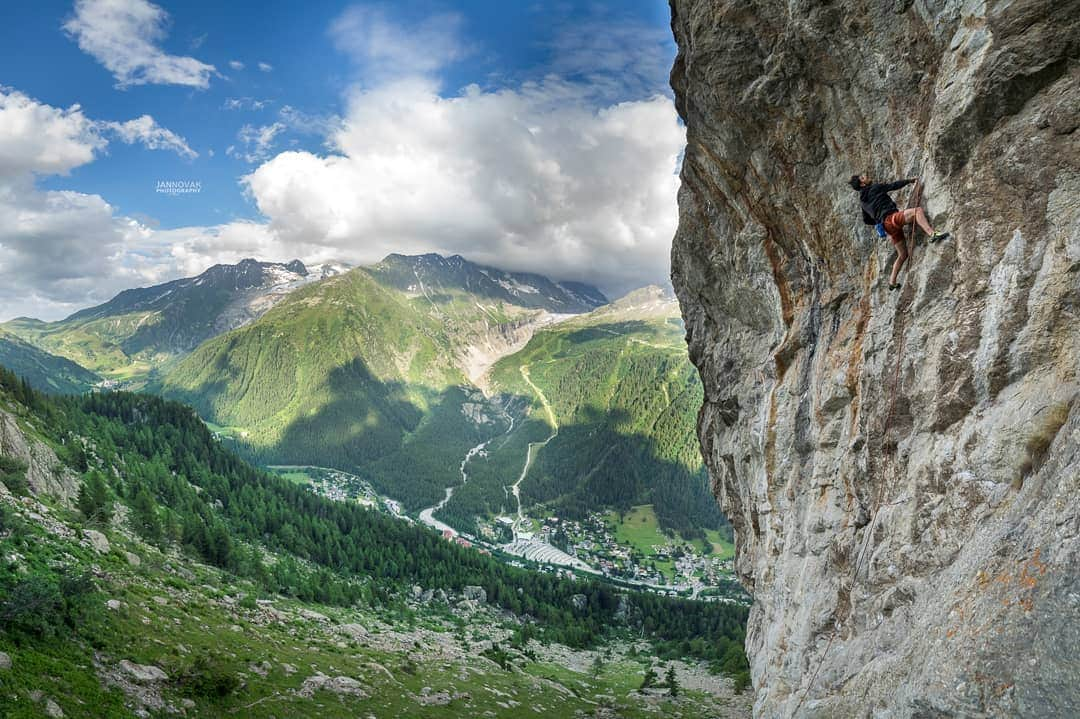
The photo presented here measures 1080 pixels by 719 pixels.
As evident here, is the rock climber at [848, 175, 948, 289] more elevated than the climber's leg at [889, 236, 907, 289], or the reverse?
the rock climber at [848, 175, 948, 289]

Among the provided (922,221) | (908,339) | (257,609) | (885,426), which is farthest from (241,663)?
(922,221)

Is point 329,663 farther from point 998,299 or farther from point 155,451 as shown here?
point 155,451

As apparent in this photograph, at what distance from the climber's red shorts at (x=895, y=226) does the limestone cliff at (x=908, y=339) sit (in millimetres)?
563

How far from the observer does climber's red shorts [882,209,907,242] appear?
13.6 meters

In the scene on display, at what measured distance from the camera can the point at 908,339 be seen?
14039 millimetres

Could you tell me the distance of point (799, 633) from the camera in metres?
18.9

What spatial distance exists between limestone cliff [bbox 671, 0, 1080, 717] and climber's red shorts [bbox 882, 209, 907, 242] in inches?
22.2

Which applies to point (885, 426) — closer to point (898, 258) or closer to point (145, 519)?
point (898, 258)

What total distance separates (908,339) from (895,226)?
3.26m

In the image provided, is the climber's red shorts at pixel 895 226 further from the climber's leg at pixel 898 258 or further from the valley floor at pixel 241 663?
the valley floor at pixel 241 663

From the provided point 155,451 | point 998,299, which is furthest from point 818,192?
point 155,451

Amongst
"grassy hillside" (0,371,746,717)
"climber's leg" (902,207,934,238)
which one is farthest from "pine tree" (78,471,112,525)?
"climber's leg" (902,207,934,238)

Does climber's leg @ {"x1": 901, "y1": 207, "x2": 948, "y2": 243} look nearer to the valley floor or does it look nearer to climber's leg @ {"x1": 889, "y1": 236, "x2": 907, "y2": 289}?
climber's leg @ {"x1": 889, "y1": 236, "x2": 907, "y2": 289}

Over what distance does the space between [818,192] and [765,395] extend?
1010 cm
